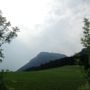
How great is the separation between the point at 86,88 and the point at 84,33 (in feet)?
23.2

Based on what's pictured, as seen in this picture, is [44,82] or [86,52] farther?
[44,82]

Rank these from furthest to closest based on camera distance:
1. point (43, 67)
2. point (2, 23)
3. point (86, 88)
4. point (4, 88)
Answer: point (43, 67) → point (2, 23) → point (86, 88) → point (4, 88)

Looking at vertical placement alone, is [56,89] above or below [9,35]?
below

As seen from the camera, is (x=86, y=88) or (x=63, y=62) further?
(x=63, y=62)

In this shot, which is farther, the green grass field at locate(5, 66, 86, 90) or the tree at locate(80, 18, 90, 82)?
the green grass field at locate(5, 66, 86, 90)

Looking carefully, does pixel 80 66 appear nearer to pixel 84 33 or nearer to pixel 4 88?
pixel 84 33

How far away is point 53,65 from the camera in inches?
5896

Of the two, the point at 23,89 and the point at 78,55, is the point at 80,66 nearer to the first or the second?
the point at 78,55

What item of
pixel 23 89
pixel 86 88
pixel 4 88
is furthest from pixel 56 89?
pixel 4 88

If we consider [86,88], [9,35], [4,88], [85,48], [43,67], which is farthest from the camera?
[43,67]

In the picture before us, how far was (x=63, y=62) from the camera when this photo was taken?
150m

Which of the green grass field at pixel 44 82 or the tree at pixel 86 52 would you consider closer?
the tree at pixel 86 52

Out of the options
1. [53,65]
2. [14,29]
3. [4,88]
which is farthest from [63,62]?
[4,88]

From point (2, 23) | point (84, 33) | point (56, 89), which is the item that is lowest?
point (56, 89)
